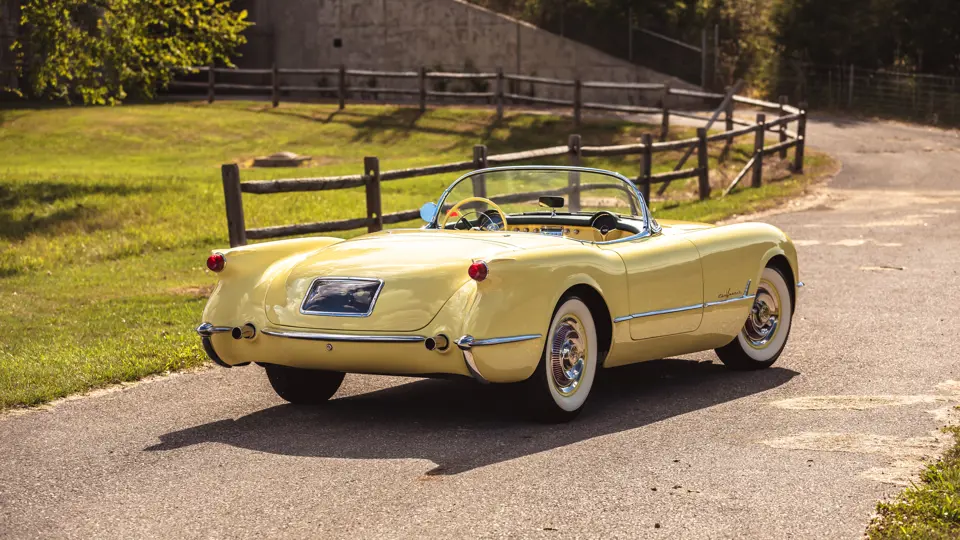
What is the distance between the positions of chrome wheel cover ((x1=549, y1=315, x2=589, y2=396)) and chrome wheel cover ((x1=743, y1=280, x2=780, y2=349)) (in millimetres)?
1939

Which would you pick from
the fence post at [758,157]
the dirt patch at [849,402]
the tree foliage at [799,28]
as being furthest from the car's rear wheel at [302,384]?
the tree foliage at [799,28]

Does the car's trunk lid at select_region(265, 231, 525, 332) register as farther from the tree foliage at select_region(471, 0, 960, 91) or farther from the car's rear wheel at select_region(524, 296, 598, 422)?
the tree foliage at select_region(471, 0, 960, 91)

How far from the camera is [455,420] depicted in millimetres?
7594

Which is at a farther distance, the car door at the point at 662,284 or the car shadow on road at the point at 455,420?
the car door at the point at 662,284

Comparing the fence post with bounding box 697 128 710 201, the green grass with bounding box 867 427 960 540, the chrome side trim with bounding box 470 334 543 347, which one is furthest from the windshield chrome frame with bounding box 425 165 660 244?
the fence post with bounding box 697 128 710 201

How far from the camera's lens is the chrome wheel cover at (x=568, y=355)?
742 centimetres

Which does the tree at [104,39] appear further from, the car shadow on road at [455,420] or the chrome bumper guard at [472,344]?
the chrome bumper guard at [472,344]

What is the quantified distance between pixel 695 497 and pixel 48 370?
487 cm

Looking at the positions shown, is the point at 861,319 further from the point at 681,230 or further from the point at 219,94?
the point at 219,94

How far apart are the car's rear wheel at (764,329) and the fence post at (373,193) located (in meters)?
6.43

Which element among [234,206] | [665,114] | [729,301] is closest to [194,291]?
[234,206]

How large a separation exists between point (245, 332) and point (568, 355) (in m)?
1.70

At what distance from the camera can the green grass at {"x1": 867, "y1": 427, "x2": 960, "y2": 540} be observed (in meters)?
5.33

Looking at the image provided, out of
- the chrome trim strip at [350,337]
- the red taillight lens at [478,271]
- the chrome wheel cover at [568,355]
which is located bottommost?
the chrome wheel cover at [568,355]
